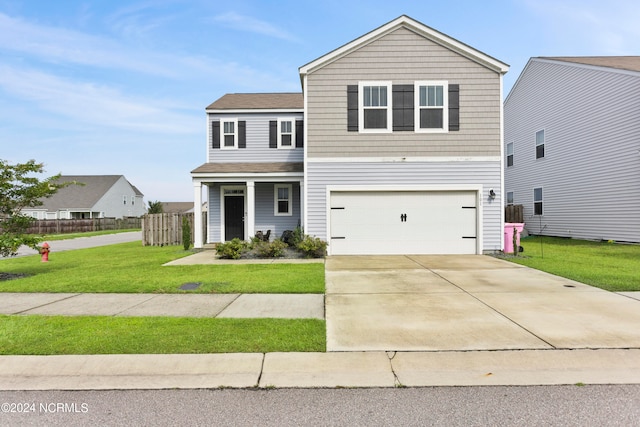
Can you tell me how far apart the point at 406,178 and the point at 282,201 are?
19.5 feet

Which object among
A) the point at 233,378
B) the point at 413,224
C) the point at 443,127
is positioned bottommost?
the point at 233,378

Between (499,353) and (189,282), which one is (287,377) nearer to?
(499,353)

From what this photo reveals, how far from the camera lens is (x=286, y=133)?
17.0 m

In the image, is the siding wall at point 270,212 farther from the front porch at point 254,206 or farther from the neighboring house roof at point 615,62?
the neighboring house roof at point 615,62

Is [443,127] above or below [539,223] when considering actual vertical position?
above

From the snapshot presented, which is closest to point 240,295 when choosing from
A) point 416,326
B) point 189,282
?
point 189,282

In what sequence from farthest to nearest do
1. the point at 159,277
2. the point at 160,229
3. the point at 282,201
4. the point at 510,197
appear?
the point at 510,197 → the point at 160,229 → the point at 282,201 → the point at 159,277

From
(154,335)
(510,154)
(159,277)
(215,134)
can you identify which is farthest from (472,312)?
(510,154)

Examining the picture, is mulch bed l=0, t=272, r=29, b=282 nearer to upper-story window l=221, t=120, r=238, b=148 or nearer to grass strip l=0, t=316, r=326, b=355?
grass strip l=0, t=316, r=326, b=355

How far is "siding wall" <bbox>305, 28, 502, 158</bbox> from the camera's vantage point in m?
12.8

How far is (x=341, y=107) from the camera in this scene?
1286 cm

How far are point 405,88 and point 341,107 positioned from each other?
2271 mm

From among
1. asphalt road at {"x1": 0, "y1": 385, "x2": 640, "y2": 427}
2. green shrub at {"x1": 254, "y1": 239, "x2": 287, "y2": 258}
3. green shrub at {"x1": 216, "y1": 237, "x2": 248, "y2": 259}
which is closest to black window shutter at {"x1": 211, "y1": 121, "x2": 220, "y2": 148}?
green shrub at {"x1": 216, "y1": 237, "x2": 248, "y2": 259}

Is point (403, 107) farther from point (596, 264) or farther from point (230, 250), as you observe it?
point (230, 250)
